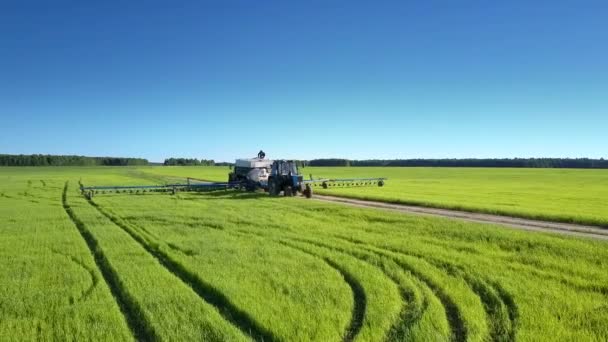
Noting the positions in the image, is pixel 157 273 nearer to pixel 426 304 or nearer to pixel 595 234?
pixel 426 304

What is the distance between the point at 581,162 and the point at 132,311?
14002cm

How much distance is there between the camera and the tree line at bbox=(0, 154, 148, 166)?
149 meters

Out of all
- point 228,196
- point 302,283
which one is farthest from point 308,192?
point 302,283

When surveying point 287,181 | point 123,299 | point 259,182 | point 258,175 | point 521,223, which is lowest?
point 123,299

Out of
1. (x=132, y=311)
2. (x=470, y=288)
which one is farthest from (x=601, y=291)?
(x=132, y=311)

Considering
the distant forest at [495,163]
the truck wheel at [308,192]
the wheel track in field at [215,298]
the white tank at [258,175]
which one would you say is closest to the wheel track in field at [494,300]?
the wheel track in field at [215,298]

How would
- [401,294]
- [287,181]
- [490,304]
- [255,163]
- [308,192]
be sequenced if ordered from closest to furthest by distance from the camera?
[490,304], [401,294], [308,192], [287,181], [255,163]

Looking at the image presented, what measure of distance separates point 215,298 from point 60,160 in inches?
6632

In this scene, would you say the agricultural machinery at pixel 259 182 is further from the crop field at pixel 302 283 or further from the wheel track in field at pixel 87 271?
the wheel track in field at pixel 87 271

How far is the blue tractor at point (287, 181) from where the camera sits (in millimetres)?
30298

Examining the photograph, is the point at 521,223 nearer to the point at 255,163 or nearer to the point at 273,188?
the point at 273,188

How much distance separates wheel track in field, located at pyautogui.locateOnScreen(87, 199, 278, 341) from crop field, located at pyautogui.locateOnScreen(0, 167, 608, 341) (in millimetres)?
30

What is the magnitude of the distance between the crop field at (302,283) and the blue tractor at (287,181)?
12.3 m

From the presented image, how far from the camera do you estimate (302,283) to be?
976 centimetres
